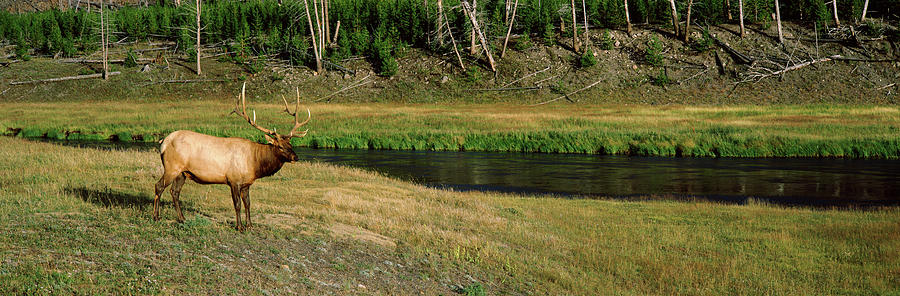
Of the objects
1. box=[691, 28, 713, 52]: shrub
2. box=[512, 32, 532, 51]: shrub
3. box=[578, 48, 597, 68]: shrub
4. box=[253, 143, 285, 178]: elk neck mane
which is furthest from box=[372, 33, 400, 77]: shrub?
box=[253, 143, 285, 178]: elk neck mane

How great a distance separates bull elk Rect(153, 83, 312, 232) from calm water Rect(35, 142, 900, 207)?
1493 cm

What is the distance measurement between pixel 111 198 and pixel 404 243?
640 centimetres

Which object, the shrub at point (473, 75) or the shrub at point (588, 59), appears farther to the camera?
the shrub at point (473, 75)

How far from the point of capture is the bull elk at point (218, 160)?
36.1 feet

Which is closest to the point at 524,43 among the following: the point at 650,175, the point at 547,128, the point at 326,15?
the point at 326,15

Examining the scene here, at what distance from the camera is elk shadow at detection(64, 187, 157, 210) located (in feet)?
43.5

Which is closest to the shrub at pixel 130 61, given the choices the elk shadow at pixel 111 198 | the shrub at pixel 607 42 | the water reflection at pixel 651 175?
the water reflection at pixel 651 175

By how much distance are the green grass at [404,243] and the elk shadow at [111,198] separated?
8 centimetres

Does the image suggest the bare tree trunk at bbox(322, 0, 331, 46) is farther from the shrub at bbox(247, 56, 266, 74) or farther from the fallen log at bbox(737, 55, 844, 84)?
the fallen log at bbox(737, 55, 844, 84)

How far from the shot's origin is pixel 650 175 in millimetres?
29031

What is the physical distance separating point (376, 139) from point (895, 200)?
26.0 meters

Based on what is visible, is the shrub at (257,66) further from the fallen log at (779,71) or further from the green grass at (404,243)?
the green grass at (404,243)

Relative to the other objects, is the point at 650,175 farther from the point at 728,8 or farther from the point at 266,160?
the point at 728,8

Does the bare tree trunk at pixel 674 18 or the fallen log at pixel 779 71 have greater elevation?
the bare tree trunk at pixel 674 18
